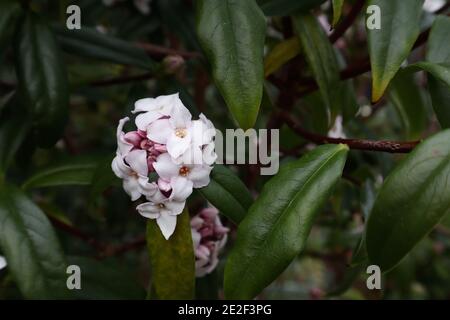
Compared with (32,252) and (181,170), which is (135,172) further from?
(32,252)

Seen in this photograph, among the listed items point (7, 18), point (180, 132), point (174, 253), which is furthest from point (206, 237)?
point (7, 18)

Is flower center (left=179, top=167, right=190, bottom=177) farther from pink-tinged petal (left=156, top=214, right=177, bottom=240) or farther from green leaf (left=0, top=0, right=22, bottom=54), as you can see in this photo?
green leaf (left=0, top=0, right=22, bottom=54)

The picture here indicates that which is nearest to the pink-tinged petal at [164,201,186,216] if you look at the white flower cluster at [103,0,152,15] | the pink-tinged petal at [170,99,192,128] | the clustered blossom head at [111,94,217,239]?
the clustered blossom head at [111,94,217,239]

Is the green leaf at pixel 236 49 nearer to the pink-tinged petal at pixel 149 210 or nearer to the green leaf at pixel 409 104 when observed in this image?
the pink-tinged petal at pixel 149 210

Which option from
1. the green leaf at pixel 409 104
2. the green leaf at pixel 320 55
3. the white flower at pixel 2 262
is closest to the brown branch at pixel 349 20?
the green leaf at pixel 320 55

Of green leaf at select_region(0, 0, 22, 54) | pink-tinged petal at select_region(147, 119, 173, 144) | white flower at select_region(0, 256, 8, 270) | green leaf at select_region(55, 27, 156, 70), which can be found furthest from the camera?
green leaf at select_region(55, 27, 156, 70)
